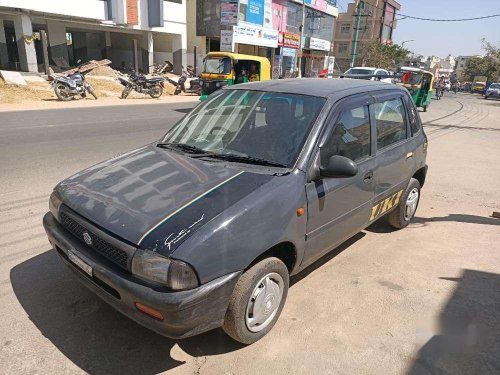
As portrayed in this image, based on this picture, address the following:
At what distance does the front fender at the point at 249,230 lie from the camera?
2.20 m

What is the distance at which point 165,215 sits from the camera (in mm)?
2355

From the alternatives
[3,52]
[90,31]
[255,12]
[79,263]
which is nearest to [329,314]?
[79,263]

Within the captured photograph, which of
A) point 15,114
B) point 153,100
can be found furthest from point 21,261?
point 153,100

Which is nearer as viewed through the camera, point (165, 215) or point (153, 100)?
point (165, 215)

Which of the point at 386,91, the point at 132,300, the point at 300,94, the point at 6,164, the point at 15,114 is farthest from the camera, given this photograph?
the point at 15,114

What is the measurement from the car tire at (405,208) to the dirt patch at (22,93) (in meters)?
16.4

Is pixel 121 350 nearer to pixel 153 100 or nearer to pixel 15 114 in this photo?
pixel 15 114

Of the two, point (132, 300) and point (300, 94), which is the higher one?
point (300, 94)

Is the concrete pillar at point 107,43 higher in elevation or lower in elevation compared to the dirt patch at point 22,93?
higher

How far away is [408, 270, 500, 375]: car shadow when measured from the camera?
8.53 feet

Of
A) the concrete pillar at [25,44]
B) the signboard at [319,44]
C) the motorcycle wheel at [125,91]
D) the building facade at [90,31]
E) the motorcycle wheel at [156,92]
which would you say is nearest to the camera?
the motorcycle wheel at [125,91]

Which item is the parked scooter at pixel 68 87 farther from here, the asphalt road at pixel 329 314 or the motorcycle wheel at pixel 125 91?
the asphalt road at pixel 329 314

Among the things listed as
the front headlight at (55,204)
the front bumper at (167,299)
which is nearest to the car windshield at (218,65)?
the front headlight at (55,204)

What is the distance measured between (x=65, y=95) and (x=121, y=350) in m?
16.9
